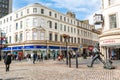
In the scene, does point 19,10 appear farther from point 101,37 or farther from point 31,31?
point 101,37

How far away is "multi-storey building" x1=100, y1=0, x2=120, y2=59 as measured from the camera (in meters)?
25.4

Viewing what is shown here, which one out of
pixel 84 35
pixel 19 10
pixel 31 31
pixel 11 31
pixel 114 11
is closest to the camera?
pixel 114 11

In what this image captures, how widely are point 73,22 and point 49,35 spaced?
1432cm

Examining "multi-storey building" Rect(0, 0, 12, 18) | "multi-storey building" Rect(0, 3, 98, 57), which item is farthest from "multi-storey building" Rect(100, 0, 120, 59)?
"multi-storey building" Rect(0, 0, 12, 18)

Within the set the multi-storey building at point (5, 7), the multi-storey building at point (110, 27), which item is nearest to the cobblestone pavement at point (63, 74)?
the multi-storey building at point (110, 27)

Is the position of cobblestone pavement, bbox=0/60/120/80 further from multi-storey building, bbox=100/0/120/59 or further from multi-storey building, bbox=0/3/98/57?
multi-storey building, bbox=0/3/98/57

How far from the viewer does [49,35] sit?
48656 millimetres

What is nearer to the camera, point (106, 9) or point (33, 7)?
point (106, 9)

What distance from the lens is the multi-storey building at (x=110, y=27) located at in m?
25.4

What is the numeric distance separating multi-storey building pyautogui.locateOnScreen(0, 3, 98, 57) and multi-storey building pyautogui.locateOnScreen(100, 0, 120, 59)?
21.0 meters

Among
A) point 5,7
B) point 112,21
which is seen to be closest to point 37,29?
point 112,21

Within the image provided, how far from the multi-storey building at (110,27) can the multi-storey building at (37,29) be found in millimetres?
20956

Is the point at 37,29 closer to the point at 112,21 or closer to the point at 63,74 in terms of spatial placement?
the point at 112,21

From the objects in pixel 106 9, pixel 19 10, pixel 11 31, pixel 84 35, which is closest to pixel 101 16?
pixel 106 9
